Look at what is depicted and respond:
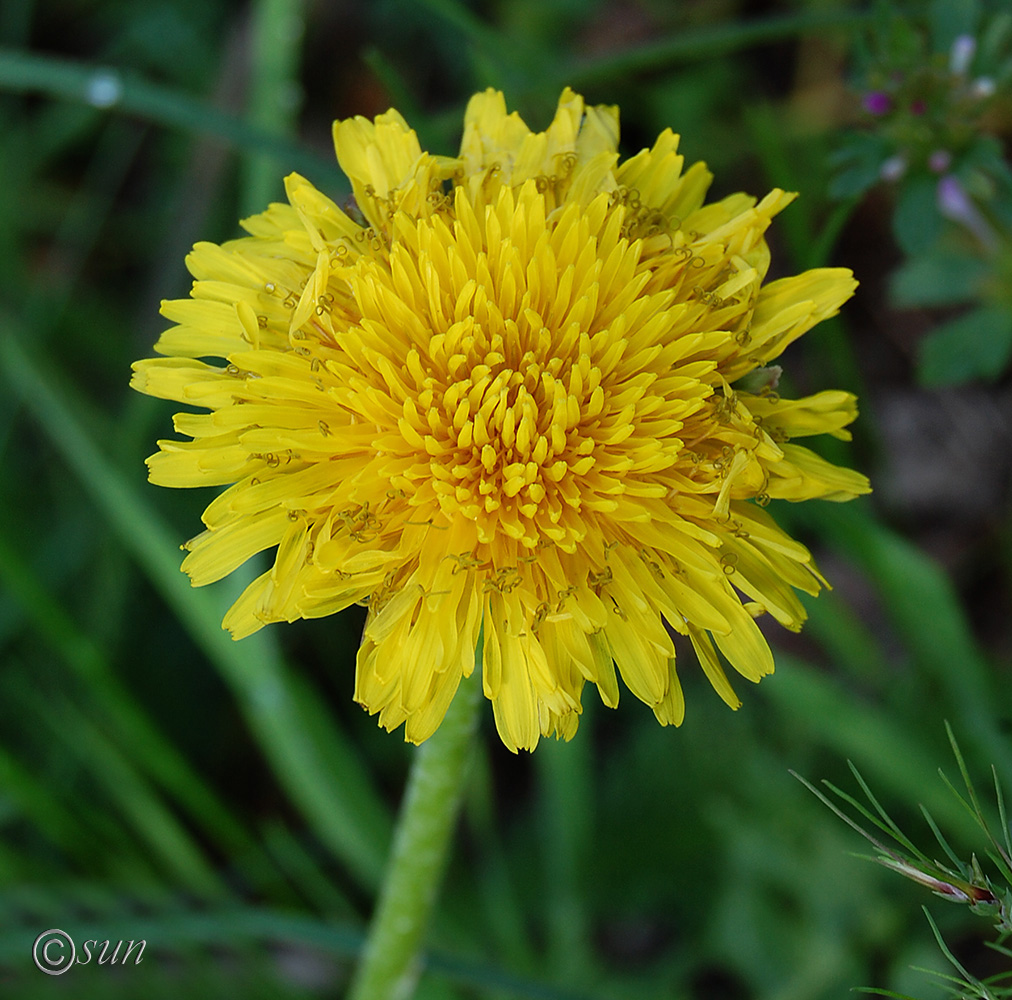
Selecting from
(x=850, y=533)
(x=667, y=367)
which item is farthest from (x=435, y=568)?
(x=850, y=533)

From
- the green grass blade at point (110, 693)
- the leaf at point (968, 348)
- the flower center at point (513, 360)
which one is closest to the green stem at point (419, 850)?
the flower center at point (513, 360)

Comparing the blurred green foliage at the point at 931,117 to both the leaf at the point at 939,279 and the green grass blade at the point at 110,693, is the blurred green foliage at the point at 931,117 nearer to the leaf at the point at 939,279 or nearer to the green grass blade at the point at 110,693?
the leaf at the point at 939,279

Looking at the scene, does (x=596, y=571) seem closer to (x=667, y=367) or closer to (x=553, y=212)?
(x=667, y=367)

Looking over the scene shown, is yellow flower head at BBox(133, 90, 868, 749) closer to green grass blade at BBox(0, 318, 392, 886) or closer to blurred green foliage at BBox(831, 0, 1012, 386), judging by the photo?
blurred green foliage at BBox(831, 0, 1012, 386)

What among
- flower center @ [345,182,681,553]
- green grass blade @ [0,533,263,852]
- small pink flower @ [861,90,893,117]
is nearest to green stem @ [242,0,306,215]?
green grass blade @ [0,533,263,852]

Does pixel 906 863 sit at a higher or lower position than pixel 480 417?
lower

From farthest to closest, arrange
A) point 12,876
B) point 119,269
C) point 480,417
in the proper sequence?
point 119,269
point 12,876
point 480,417

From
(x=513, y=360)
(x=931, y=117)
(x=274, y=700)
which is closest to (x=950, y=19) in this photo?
(x=931, y=117)
